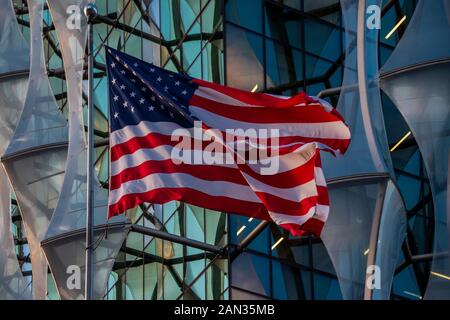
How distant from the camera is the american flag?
27953mm

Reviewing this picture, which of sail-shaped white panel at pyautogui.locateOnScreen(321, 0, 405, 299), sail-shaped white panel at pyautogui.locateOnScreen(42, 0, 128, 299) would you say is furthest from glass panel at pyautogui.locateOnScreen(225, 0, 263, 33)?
sail-shaped white panel at pyautogui.locateOnScreen(321, 0, 405, 299)

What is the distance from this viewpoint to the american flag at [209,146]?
2795 centimetres

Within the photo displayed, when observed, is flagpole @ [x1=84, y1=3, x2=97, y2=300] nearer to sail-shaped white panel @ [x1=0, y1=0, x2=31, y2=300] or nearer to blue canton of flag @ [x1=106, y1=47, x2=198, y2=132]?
blue canton of flag @ [x1=106, y1=47, x2=198, y2=132]

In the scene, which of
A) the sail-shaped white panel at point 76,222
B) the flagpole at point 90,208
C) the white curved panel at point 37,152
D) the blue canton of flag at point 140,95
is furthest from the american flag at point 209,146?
the white curved panel at point 37,152

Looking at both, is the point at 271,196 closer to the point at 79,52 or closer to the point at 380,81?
the point at 380,81

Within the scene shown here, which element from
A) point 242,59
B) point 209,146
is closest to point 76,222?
point 242,59

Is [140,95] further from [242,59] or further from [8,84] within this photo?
[8,84]

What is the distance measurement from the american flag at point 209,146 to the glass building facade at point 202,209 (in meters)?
7.83

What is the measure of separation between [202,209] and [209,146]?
12178 millimetres

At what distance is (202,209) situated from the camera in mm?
40906

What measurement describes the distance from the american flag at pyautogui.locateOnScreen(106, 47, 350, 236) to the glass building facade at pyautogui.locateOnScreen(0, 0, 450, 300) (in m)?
7.83

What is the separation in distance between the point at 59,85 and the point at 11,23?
463 centimetres

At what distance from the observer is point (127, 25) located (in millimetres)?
45281
